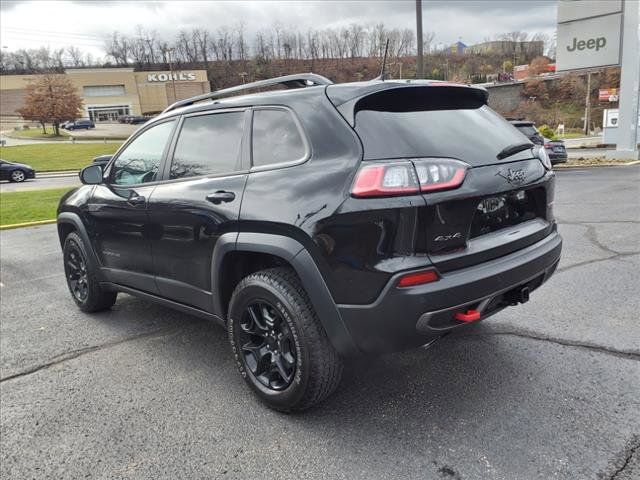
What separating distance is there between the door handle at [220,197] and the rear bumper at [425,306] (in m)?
0.98

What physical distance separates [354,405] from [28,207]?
12.5m

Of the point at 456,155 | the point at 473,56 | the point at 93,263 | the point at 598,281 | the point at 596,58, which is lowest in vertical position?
the point at 598,281

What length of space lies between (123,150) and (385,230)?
2.79 m

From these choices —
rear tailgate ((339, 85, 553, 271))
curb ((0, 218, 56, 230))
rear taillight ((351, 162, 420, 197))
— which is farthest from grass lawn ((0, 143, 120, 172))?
rear taillight ((351, 162, 420, 197))

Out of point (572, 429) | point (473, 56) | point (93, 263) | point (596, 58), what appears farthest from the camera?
point (473, 56)

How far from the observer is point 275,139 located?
292cm

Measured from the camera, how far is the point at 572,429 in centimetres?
253

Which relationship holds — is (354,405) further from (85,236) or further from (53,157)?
(53,157)

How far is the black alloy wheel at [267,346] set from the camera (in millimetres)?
2816

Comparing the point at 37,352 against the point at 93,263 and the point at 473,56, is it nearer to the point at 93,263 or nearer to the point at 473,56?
the point at 93,263

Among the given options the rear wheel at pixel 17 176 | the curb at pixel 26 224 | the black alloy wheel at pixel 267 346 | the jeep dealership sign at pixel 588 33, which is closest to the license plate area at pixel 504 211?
the black alloy wheel at pixel 267 346

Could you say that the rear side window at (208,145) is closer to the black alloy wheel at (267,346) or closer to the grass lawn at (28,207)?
the black alloy wheel at (267,346)

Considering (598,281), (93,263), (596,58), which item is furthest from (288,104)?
(596,58)

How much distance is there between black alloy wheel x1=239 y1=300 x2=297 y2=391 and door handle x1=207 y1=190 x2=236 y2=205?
0.63 metres
